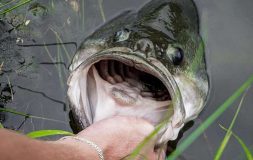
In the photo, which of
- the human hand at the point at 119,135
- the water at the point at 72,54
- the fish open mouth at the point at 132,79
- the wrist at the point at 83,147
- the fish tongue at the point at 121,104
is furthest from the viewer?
the water at the point at 72,54

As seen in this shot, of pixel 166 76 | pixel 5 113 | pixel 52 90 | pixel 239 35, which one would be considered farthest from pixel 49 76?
pixel 239 35

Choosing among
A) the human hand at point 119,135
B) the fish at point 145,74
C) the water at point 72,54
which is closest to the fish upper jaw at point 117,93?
the fish at point 145,74

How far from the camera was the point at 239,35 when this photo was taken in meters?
3.66

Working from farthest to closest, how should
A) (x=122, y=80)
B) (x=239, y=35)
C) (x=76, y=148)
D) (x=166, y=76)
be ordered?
(x=239, y=35), (x=122, y=80), (x=166, y=76), (x=76, y=148)

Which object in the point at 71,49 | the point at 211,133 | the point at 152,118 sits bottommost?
the point at 211,133

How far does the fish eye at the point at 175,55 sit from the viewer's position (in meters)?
2.79

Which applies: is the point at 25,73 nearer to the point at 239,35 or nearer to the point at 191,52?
the point at 191,52

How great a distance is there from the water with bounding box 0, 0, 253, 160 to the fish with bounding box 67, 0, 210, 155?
21 centimetres

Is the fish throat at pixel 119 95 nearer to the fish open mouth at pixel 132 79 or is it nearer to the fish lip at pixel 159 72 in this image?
the fish open mouth at pixel 132 79

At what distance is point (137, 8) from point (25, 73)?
1041 millimetres

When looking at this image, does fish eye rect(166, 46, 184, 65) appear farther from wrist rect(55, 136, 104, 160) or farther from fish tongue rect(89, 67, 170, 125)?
wrist rect(55, 136, 104, 160)

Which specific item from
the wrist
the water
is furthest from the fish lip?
the water

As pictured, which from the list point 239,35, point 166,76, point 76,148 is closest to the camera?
point 76,148

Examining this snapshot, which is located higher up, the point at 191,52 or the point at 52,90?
the point at 191,52
